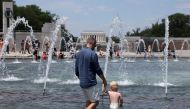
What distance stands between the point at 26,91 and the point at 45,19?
112 m

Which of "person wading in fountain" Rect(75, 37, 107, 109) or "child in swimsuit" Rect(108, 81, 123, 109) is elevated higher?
"person wading in fountain" Rect(75, 37, 107, 109)

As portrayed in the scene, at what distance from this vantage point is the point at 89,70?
1114 centimetres

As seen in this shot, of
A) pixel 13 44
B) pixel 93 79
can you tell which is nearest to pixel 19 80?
pixel 93 79

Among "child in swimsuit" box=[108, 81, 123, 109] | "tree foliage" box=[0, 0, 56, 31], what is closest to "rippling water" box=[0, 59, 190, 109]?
"child in swimsuit" box=[108, 81, 123, 109]

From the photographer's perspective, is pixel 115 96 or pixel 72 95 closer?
pixel 115 96

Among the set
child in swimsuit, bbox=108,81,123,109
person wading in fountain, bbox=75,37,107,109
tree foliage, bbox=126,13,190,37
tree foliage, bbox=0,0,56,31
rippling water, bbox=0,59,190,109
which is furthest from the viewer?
tree foliage, bbox=126,13,190,37

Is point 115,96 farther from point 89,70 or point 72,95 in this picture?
point 72,95

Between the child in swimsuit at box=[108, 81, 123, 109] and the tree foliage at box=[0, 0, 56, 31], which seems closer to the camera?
the child in swimsuit at box=[108, 81, 123, 109]

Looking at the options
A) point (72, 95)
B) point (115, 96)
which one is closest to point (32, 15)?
point (72, 95)

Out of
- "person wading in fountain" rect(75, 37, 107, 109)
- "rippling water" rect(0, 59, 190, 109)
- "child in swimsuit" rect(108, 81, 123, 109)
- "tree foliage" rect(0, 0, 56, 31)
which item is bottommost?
Result: "rippling water" rect(0, 59, 190, 109)

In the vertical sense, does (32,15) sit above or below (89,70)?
above

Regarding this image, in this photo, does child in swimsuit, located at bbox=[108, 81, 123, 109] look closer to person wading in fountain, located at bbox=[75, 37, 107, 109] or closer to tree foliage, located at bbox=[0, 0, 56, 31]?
person wading in fountain, located at bbox=[75, 37, 107, 109]

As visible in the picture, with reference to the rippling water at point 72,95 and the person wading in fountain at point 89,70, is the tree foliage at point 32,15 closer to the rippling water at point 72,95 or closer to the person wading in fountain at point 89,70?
the rippling water at point 72,95

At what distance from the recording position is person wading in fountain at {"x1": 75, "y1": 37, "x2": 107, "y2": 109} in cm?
1105
